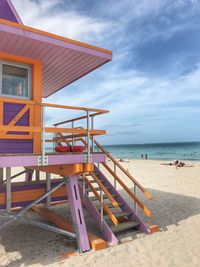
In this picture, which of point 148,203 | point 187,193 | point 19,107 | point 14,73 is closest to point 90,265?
point 19,107

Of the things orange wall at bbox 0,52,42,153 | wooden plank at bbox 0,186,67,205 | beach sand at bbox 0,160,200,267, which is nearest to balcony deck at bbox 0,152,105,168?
orange wall at bbox 0,52,42,153

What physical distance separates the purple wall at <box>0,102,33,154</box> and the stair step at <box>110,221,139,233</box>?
340 cm

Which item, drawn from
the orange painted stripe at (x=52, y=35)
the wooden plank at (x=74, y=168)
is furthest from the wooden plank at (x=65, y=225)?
the orange painted stripe at (x=52, y=35)

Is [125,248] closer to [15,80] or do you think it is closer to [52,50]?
[15,80]

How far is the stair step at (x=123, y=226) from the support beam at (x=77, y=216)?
42.8 inches

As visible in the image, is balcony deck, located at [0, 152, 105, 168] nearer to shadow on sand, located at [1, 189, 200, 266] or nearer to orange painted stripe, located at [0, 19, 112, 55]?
shadow on sand, located at [1, 189, 200, 266]

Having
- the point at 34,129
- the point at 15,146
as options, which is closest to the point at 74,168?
the point at 34,129

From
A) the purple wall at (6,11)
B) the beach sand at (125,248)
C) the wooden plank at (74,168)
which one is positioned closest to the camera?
the beach sand at (125,248)

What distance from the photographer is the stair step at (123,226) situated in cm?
709

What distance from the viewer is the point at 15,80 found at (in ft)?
23.2

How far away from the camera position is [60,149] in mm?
6699

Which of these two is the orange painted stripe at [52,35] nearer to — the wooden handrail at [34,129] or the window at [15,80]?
the window at [15,80]

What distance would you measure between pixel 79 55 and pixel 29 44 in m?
1.49

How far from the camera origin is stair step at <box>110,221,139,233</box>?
709cm
